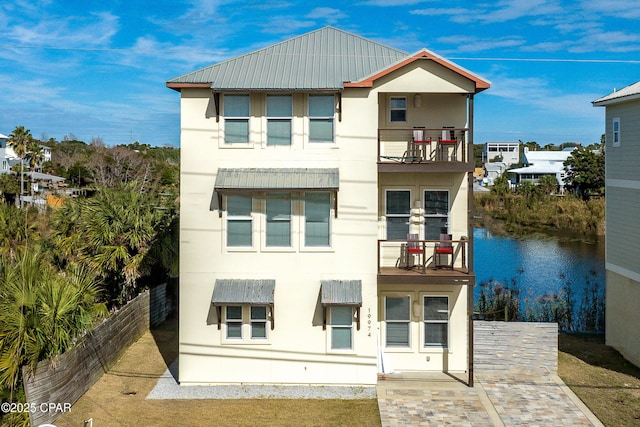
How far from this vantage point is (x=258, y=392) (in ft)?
42.3

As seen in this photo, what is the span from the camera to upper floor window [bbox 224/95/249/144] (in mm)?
13383

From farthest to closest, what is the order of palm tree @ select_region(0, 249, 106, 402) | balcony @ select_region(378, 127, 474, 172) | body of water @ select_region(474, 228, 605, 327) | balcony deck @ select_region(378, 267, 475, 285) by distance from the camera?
body of water @ select_region(474, 228, 605, 327), balcony @ select_region(378, 127, 474, 172), balcony deck @ select_region(378, 267, 475, 285), palm tree @ select_region(0, 249, 106, 402)

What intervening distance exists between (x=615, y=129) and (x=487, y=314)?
7.21 metres

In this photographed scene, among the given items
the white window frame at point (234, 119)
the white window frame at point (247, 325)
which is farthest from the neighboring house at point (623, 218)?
the white window frame at point (234, 119)

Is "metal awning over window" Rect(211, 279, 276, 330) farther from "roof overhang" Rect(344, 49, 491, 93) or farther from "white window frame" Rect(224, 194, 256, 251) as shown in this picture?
"roof overhang" Rect(344, 49, 491, 93)

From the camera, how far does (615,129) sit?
16375mm

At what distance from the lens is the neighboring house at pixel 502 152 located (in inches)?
3991

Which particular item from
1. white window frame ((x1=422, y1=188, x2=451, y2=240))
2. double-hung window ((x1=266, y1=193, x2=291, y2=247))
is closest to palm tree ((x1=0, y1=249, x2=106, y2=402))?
double-hung window ((x1=266, y1=193, x2=291, y2=247))

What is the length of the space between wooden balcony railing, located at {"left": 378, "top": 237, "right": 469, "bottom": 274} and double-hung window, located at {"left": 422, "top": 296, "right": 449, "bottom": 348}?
94 centimetres

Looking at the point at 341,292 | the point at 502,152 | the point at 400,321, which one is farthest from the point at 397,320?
the point at 502,152

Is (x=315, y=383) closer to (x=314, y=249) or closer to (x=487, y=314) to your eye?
(x=314, y=249)

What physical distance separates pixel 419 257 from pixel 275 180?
14.2 feet

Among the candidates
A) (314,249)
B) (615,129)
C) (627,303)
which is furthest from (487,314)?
(314,249)

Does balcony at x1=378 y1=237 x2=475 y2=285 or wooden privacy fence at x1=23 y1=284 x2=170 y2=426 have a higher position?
balcony at x1=378 y1=237 x2=475 y2=285
